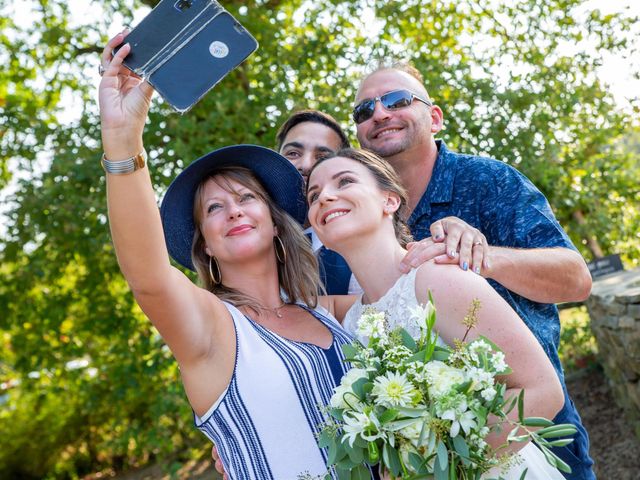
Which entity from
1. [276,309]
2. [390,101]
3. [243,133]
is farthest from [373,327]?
[243,133]

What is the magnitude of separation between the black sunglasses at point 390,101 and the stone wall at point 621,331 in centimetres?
316

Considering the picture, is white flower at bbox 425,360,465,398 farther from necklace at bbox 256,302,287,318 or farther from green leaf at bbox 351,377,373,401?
necklace at bbox 256,302,287,318

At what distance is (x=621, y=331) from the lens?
233 inches

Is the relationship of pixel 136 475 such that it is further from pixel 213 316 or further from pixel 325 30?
pixel 213 316

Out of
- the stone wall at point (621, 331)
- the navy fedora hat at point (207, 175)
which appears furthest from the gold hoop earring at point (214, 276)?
the stone wall at point (621, 331)

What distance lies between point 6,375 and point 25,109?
4.95 metres

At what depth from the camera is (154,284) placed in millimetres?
2027

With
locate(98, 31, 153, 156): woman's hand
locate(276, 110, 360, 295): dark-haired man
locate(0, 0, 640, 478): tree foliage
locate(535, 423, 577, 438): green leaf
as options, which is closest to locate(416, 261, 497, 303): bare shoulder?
locate(535, 423, 577, 438): green leaf

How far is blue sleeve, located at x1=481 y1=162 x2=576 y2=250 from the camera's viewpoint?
9.24ft

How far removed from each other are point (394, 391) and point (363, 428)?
4.8 inches

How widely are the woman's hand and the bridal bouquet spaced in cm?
86

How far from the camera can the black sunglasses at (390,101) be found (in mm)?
3385

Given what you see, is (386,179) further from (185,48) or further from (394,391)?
(394,391)

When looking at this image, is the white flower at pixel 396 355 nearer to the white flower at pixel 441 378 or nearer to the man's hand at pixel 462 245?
the white flower at pixel 441 378
